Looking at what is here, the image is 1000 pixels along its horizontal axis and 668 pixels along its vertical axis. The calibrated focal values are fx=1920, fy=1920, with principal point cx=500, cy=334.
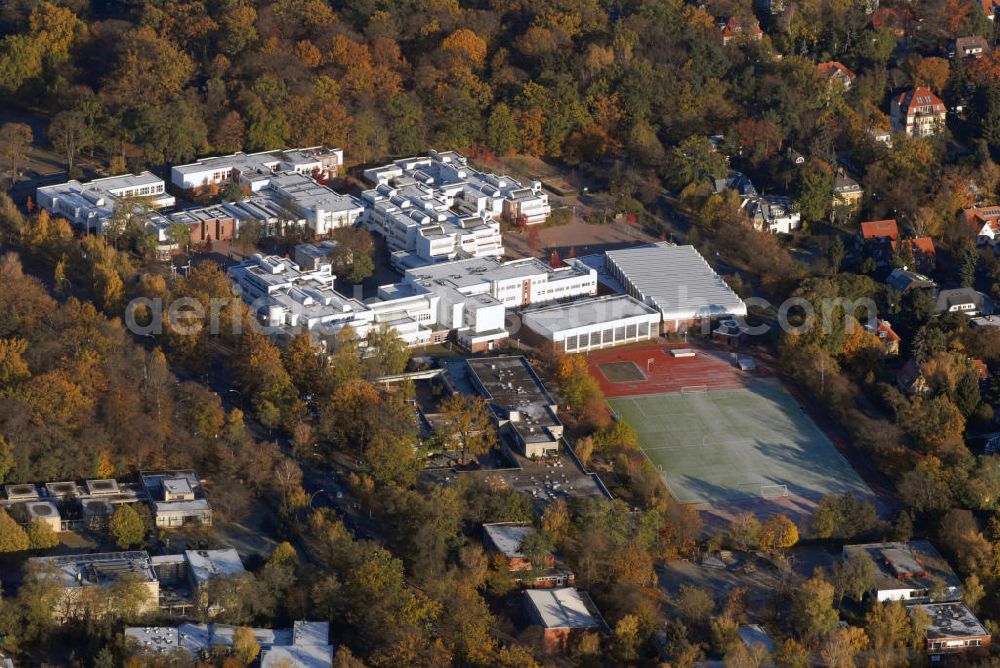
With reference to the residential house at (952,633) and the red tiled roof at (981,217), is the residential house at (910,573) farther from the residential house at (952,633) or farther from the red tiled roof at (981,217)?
the red tiled roof at (981,217)

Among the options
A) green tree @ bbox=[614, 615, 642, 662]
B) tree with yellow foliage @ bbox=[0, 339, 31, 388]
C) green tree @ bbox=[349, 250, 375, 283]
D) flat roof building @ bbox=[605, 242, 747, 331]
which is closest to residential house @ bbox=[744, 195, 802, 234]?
flat roof building @ bbox=[605, 242, 747, 331]

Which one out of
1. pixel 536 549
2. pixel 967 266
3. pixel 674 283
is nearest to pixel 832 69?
pixel 967 266

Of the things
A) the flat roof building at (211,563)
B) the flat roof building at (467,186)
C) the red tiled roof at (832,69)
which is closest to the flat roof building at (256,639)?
the flat roof building at (211,563)

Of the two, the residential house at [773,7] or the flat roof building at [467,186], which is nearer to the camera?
the flat roof building at [467,186]

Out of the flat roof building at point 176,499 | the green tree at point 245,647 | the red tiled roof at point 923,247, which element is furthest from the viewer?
the red tiled roof at point 923,247

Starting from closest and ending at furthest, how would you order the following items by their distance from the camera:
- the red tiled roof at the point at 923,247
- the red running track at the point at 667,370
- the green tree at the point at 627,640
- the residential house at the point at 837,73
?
the green tree at the point at 627,640 → the red running track at the point at 667,370 → the red tiled roof at the point at 923,247 → the residential house at the point at 837,73

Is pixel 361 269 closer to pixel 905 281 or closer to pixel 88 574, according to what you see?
pixel 905 281

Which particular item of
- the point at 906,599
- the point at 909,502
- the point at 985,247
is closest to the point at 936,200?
the point at 985,247

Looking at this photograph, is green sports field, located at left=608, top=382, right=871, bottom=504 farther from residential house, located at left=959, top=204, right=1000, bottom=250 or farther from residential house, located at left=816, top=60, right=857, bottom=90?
residential house, located at left=816, top=60, right=857, bottom=90
